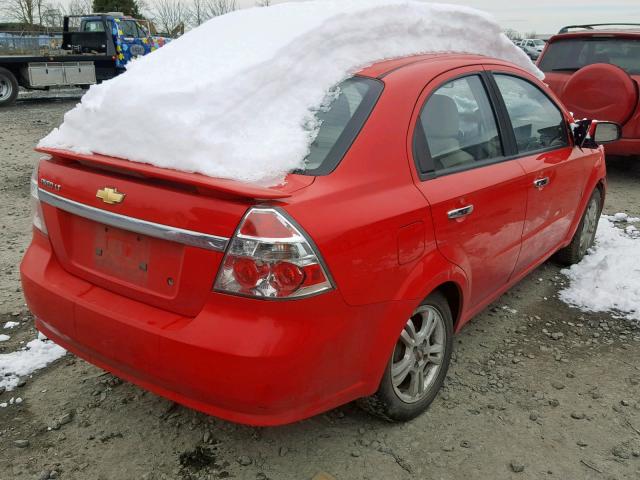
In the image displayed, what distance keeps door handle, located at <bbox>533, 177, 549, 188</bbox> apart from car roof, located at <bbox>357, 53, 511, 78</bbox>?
0.72m

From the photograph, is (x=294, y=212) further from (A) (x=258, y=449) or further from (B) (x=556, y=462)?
(B) (x=556, y=462)

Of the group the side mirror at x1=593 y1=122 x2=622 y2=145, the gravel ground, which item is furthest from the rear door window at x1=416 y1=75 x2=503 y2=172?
the side mirror at x1=593 y1=122 x2=622 y2=145

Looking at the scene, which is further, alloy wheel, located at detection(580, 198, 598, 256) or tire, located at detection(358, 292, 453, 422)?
alloy wheel, located at detection(580, 198, 598, 256)

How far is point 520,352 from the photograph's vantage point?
3.39 meters

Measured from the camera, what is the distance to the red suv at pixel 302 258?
199 centimetres

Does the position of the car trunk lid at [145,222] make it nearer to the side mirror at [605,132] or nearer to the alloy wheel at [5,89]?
the side mirror at [605,132]

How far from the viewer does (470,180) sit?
2.76 metres

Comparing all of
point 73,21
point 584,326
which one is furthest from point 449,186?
point 73,21

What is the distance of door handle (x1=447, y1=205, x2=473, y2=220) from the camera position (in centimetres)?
258

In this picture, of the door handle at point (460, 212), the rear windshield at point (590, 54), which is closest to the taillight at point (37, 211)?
the door handle at point (460, 212)

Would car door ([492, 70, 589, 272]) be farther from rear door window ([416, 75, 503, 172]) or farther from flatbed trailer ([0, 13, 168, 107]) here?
flatbed trailer ([0, 13, 168, 107])

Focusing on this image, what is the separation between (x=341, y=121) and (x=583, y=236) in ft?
9.86

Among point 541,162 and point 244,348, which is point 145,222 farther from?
point 541,162

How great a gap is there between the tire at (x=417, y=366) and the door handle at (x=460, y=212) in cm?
36
